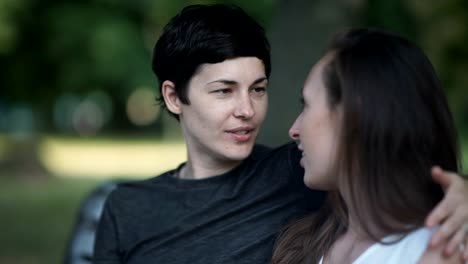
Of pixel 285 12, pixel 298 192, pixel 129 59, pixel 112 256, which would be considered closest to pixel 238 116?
pixel 298 192

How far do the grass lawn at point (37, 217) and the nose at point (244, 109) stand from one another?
551cm

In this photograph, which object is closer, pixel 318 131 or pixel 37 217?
pixel 318 131

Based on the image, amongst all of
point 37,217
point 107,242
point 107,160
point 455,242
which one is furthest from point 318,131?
point 107,160

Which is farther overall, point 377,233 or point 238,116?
point 238,116

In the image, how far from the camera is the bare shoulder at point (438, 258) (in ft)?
6.79

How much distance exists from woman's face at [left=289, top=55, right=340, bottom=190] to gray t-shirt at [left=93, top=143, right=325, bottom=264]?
0.46 meters

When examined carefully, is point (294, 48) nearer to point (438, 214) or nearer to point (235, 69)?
point (235, 69)

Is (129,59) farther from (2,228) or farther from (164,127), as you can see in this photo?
(164,127)

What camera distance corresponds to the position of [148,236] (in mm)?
2932

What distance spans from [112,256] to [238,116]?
79 cm

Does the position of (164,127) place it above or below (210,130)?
below

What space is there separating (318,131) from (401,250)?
0.43 m

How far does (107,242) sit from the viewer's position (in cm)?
305

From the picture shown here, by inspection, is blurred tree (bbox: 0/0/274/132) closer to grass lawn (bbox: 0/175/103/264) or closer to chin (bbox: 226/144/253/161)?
grass lawn (bbox: 0/175/103/264)
